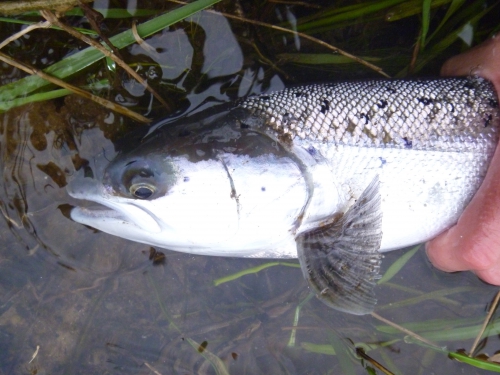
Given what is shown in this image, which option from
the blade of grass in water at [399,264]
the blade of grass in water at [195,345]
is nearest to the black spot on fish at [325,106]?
the blade of grass in water at [399,264]

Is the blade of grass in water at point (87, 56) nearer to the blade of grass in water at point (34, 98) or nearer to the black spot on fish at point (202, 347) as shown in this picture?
the blade of grass in water at point (34, 98)

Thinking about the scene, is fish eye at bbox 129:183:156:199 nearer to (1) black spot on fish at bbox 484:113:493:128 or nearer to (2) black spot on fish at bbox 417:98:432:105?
(2) black spot on fish at bbox 417:98:432:105

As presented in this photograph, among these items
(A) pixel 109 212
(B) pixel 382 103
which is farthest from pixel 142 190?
(B) pixel 382 103

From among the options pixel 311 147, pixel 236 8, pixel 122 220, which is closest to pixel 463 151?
pixel 311 147

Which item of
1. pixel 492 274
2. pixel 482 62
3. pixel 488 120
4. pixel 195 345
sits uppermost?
pixel 482 62

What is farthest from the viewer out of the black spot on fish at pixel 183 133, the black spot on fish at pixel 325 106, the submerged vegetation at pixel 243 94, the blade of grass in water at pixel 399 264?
the blade of grass in water at pixel 399 264

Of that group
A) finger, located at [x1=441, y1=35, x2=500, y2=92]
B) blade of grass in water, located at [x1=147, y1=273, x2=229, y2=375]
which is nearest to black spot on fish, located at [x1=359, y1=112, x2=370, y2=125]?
finger, located at [x1=441, y1=35, x2=500, y2=92]

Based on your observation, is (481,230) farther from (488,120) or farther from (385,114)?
(385,114)

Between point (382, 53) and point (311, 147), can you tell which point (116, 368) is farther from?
point (382, 53)
